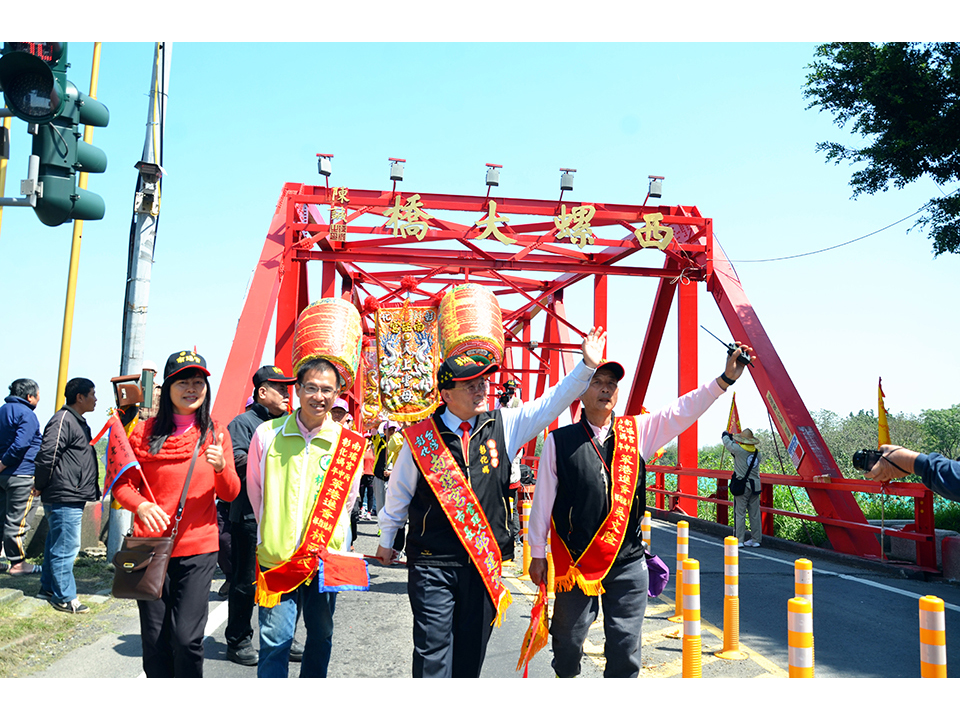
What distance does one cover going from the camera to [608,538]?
384 centimetres

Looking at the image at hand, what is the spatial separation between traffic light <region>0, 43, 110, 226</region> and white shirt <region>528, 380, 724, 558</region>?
4400 millimetres

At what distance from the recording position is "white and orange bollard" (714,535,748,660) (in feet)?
17.2

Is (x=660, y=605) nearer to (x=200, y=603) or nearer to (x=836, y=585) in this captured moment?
(x=836, y=585)

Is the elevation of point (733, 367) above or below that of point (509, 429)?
above

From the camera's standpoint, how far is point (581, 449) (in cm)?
396

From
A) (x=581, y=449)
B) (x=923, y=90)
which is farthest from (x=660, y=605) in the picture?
(x=923, y=90)

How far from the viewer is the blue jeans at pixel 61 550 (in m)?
6.44

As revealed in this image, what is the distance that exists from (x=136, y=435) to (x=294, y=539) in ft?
3.27

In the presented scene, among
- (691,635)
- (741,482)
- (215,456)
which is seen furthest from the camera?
(741,482)

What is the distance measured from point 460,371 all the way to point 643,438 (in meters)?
1.13

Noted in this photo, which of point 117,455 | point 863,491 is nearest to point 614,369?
point 117,455

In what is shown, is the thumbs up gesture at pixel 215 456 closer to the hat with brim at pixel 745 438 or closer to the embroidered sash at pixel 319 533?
the embroidered sash at pixel 319 533

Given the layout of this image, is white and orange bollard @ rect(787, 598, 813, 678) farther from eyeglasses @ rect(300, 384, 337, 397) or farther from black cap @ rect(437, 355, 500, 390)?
eyeglasses @ rect(300, 384, 337, 397)

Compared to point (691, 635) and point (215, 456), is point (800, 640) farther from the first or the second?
point (215, 456)
